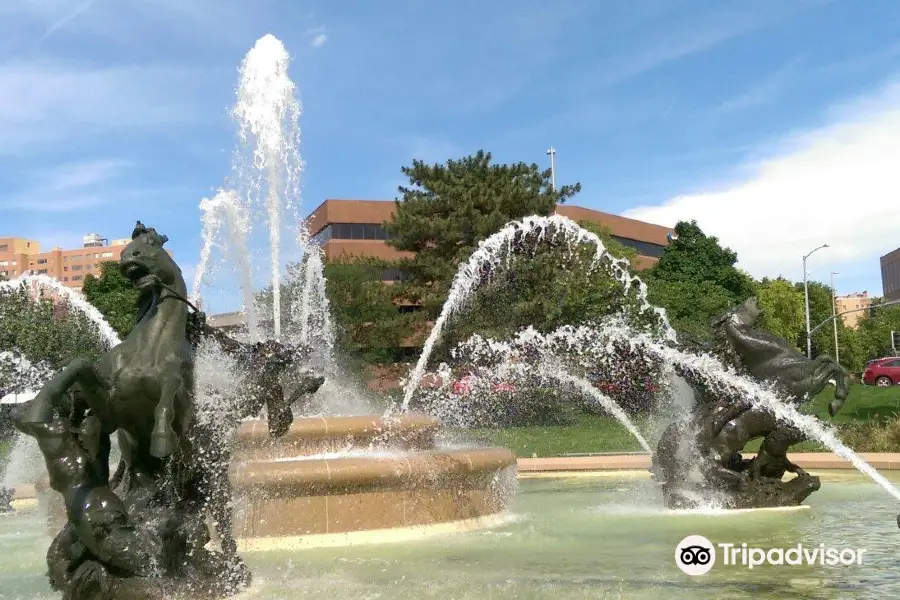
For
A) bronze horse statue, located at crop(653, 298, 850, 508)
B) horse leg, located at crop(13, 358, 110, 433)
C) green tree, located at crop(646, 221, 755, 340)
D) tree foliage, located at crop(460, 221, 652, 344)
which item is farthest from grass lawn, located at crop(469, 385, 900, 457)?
green tree, located at crop(646, 221, 755, 340)

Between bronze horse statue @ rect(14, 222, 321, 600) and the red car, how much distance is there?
44.3 m

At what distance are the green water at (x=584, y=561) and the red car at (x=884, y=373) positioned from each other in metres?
37.6

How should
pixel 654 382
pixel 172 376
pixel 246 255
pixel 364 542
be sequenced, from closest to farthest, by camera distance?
pixel 172 376, pixel 364 542, pixel 246 255, pixel 654 382

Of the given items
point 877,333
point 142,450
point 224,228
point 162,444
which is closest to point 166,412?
point 162,444

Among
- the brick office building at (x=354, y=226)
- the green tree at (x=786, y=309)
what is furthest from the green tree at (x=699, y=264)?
the green tree at (x=786, y=309)

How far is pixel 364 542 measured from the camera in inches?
278

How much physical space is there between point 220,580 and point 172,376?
4.04 feet

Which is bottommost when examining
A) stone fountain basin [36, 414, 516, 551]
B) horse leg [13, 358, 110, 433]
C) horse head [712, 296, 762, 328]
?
stone fountain basin [36, 414, 516, 551]

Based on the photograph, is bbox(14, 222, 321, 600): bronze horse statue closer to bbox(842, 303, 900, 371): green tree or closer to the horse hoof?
the horse hoof

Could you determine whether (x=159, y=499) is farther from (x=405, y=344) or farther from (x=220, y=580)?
(x=405, y=344)

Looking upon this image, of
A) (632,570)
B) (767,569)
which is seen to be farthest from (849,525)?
(632,570)

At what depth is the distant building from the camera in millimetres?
126625

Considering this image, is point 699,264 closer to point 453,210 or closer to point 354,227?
point 354,227

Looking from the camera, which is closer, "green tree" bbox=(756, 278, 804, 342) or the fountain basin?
the fountain basin
